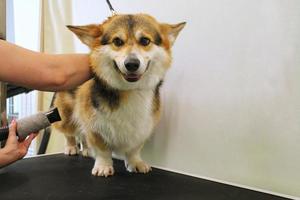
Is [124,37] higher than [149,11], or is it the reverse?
[149,11]

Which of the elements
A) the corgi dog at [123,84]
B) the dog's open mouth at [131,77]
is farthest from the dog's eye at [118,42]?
the dog's open mouth at [131,77]

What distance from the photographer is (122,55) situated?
100 centimetres

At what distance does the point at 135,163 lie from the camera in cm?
127

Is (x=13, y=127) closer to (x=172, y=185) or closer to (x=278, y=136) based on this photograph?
(x=172, y=185)

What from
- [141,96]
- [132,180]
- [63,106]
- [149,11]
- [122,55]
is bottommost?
[132,180]

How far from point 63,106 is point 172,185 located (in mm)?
616

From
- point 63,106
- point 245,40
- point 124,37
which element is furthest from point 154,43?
point 63,106

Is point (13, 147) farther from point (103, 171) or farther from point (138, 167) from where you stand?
point (138, 167)

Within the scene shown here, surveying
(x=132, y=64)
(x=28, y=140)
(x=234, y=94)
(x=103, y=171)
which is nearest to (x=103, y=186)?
(x=103, y=171)

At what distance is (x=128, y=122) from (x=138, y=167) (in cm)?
22

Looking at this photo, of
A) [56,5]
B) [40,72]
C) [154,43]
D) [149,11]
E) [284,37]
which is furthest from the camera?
[56,5]

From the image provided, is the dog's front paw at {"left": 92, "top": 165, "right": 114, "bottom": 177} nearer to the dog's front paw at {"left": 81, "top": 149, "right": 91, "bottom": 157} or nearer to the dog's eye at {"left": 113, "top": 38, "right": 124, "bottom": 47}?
the dog's front paw at {"left": 81, "top": 149, "right": 91, "bottom": 157}

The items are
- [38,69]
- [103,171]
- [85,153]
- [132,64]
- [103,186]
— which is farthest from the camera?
[85,153]

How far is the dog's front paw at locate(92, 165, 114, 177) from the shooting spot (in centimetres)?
119
